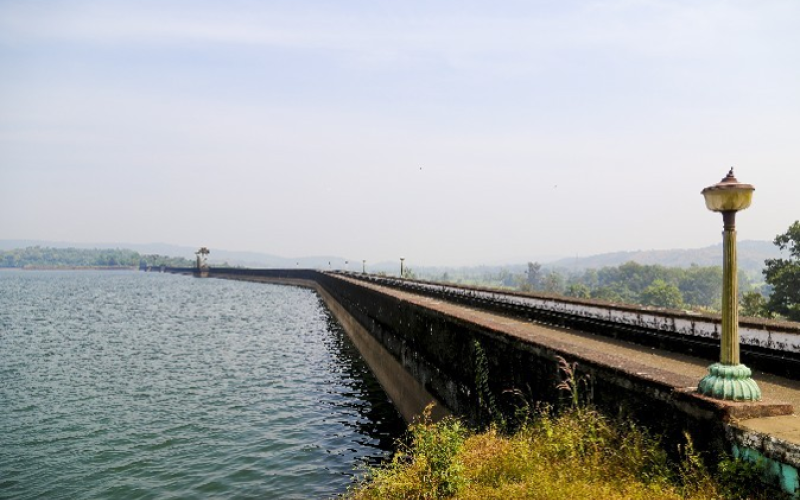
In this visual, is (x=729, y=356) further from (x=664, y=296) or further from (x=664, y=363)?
(x=664, y=296)

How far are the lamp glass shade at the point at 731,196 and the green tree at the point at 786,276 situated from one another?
Result: 4939 cm

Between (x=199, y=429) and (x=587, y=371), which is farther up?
(x=587, y=371)

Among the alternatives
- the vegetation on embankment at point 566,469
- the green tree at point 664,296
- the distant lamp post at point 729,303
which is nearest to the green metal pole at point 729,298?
the distant lamp post at point 729,303

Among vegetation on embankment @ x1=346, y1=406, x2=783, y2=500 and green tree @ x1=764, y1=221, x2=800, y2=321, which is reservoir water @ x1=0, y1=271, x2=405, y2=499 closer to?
vegetation on embankment @ x1=346, y1=406, x2=783, y2=500

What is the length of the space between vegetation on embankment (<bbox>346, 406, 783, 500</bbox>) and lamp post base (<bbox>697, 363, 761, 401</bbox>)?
0.66 meters

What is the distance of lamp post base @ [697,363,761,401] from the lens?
5.31m

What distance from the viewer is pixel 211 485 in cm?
1238

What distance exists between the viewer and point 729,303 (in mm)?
5734

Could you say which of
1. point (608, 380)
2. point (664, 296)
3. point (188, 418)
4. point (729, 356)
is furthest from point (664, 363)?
point (664, 296)

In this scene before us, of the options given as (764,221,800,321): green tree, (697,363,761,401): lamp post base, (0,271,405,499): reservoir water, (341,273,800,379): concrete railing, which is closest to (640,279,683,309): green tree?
(764,221,800,321): green tree

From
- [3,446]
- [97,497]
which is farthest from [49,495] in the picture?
[3,446]

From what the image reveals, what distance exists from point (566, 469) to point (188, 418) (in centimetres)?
1494

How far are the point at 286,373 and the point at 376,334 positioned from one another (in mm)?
4685

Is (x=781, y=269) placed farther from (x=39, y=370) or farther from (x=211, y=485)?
A: (x=39, y=370)
